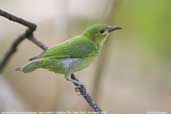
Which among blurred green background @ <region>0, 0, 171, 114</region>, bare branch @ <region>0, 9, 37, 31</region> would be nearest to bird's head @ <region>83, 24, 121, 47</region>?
bare branch @ <region>0, 9, 37, 31</region>

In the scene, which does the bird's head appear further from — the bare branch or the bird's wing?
the bare branch

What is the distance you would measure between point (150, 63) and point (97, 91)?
2.10 metres

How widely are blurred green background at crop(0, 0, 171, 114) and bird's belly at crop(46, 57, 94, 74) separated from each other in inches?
43.0

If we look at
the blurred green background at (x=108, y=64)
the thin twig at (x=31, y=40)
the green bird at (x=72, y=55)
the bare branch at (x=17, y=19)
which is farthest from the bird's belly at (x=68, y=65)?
the blurred green background at (x=108, y=64)

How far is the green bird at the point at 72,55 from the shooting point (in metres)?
2.60

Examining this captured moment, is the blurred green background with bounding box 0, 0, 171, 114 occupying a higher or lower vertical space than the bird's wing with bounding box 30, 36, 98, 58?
higher

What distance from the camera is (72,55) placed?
8.96 ft

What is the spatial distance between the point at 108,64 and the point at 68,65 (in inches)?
57.6

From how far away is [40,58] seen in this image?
104 inches

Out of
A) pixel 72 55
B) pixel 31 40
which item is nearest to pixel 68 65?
pixel 72 55

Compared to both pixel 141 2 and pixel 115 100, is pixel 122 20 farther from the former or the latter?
pixel 115 100

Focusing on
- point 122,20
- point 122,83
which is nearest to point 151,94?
point 122,83

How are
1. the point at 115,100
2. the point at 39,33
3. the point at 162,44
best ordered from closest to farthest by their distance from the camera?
the point at 162,44
the point at 115,100
the point at 39,33

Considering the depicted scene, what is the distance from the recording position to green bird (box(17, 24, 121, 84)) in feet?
8.54
